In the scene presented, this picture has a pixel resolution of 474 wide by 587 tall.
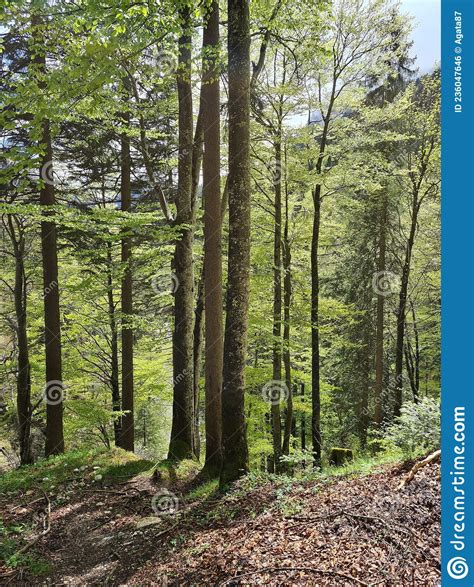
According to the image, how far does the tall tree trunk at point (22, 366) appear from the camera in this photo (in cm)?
1218

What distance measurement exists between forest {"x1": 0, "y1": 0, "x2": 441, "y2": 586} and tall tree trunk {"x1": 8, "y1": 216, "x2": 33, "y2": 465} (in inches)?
2.8

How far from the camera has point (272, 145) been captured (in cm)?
1231

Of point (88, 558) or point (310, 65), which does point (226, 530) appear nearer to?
point (88, 558)

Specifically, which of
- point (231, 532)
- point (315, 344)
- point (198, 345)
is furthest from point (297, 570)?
point (315, 344)

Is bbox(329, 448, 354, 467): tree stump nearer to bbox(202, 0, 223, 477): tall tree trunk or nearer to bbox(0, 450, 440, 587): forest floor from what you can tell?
bbox(0, 450, 440, 587): forest floor

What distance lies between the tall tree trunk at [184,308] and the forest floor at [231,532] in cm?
88

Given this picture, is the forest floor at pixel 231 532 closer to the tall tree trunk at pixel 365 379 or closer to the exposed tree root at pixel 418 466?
the exposed tree root at pixel 418 466

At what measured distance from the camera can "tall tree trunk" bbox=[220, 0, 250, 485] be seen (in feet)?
19.4

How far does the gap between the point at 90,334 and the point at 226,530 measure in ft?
36.5

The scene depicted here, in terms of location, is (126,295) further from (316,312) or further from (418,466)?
(418,466)

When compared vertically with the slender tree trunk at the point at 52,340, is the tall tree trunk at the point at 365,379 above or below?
below

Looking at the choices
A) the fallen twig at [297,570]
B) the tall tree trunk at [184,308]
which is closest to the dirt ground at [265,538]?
the fallen twig at [297,570]

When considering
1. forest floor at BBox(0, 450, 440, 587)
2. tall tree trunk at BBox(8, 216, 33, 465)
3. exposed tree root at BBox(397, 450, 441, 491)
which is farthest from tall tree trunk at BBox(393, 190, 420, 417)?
tall tree trunk at BBox(8, 216, 33, 465)

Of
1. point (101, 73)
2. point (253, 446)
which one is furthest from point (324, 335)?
point (101, 73)
